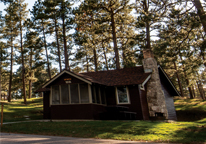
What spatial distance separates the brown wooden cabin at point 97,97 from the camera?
611 inches

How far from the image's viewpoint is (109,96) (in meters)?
17.8

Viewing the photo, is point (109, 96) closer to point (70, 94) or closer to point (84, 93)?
point (84, 93)

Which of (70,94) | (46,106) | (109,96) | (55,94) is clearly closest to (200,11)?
(109,96)

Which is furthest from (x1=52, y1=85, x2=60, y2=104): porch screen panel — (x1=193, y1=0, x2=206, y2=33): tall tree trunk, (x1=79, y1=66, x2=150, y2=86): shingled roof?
(x1=193, y1=0, x2=206, y2=33): tall tree trunk

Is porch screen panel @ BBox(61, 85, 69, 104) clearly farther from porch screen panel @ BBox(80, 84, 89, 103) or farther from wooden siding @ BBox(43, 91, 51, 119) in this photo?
wooden siding @ BBox(43, 91, 51, 119)

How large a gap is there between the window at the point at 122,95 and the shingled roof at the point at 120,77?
0.65m

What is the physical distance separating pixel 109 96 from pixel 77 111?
Answer: 3.72m

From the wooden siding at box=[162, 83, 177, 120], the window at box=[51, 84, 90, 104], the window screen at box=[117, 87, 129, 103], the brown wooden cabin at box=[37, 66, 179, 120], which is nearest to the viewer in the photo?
the brown wooden cabin at box=[37, 66, 179, 120]

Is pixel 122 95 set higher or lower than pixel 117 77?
lower

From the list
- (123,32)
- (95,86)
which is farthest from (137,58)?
(95,86)

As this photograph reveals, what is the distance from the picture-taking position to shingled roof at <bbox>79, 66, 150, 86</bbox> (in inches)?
663

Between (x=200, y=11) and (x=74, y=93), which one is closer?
(x=200, y=11)

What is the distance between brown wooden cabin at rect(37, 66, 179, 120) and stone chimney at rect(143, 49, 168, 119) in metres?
0.41

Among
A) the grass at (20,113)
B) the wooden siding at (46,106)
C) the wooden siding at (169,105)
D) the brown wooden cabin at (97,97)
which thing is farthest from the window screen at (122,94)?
the grass at (20,113)
